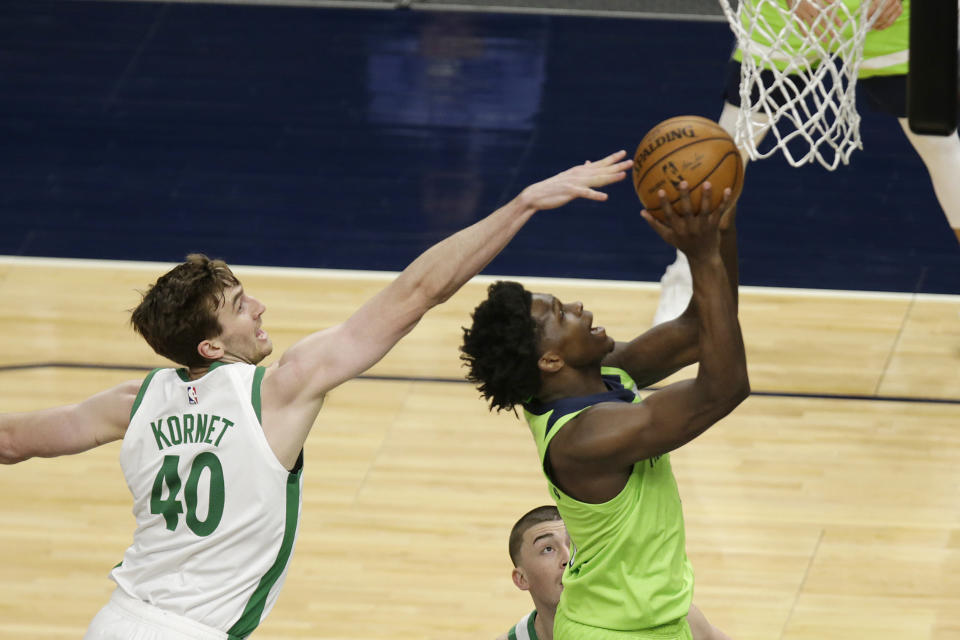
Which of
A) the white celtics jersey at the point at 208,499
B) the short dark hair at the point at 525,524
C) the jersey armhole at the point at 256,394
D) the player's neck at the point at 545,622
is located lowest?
the player's neck at the point at 545,622

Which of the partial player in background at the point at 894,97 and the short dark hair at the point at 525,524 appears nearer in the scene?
the short dark hair at the point at 525,524

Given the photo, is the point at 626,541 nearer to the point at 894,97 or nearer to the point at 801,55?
the point at 801,55

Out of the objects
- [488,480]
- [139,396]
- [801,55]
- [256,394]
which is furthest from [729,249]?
[488,480]

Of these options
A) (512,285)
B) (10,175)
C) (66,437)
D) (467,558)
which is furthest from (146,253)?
(512,285)

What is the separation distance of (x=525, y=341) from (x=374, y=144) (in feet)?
18.1

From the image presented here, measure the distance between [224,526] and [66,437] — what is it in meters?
0.49

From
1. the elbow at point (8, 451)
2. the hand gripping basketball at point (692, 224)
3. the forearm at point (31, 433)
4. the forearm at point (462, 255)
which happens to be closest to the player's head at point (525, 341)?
the forearm at point (462, 255)

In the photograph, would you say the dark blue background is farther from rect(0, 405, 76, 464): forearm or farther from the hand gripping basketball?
the hand gripping basketball

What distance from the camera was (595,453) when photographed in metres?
3.08

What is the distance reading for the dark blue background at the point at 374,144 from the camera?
7320mm

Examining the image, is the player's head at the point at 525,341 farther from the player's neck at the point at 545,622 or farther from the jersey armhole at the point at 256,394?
the player's neck at the point at 545,622

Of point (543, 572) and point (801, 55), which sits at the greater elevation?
point (801, 55)

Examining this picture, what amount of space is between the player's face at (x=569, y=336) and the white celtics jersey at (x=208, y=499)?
68cm

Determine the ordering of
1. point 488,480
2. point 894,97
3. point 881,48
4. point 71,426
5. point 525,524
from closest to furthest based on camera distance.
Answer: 1. point 71,426
2. point 525,524
3. point 488,480
4. point 881,48
5. point 894,97
